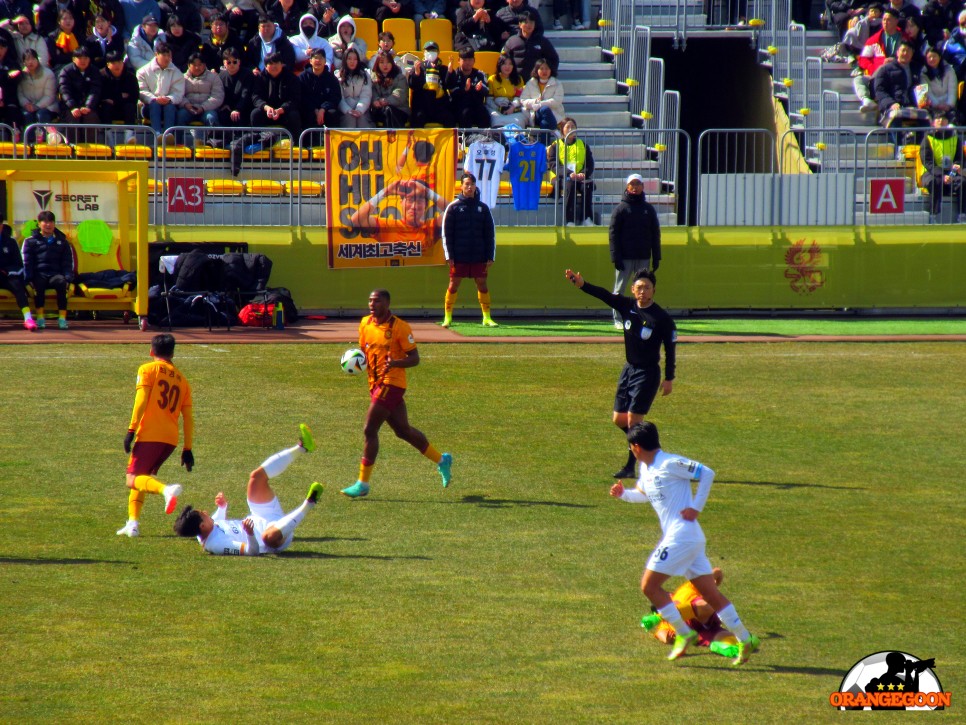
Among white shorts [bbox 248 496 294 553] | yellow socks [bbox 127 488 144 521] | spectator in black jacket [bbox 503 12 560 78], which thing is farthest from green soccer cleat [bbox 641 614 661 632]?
spectator in black jacket [bbox 503 12 560 78]

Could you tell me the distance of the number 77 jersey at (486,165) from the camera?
2322 centimetres

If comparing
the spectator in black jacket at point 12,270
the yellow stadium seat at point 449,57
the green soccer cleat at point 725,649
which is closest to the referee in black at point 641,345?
the green soccer cleat at point 725,649

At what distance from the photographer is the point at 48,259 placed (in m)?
20.8

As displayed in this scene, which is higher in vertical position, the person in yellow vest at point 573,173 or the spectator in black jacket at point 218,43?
the spectator in black jacket at point 218,43

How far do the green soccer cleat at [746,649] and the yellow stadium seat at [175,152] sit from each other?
17.2 metres

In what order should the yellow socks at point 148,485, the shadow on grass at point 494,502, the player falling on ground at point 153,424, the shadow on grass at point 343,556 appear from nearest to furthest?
the shadow on grass at point 343,556 → the yellow socks at point 148,485 → the player falling on ground at point 153,424 → the shadow on grass at point 494,502

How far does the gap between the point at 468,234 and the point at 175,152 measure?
18.1 ft

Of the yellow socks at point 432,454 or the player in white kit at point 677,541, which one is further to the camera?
the yellow socks at point 432,454

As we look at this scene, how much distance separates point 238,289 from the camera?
72.4 feet

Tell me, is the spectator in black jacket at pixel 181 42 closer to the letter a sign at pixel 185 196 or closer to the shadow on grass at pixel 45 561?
the letter a sign at pixel 185 196

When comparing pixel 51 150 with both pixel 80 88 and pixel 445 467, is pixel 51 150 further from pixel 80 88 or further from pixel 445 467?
pixel 445 467

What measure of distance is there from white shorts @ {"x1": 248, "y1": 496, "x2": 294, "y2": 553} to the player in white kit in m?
3.24

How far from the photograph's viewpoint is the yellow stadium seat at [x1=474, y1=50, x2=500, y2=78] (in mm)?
28016

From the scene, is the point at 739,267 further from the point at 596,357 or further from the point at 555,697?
the point at 555,697
